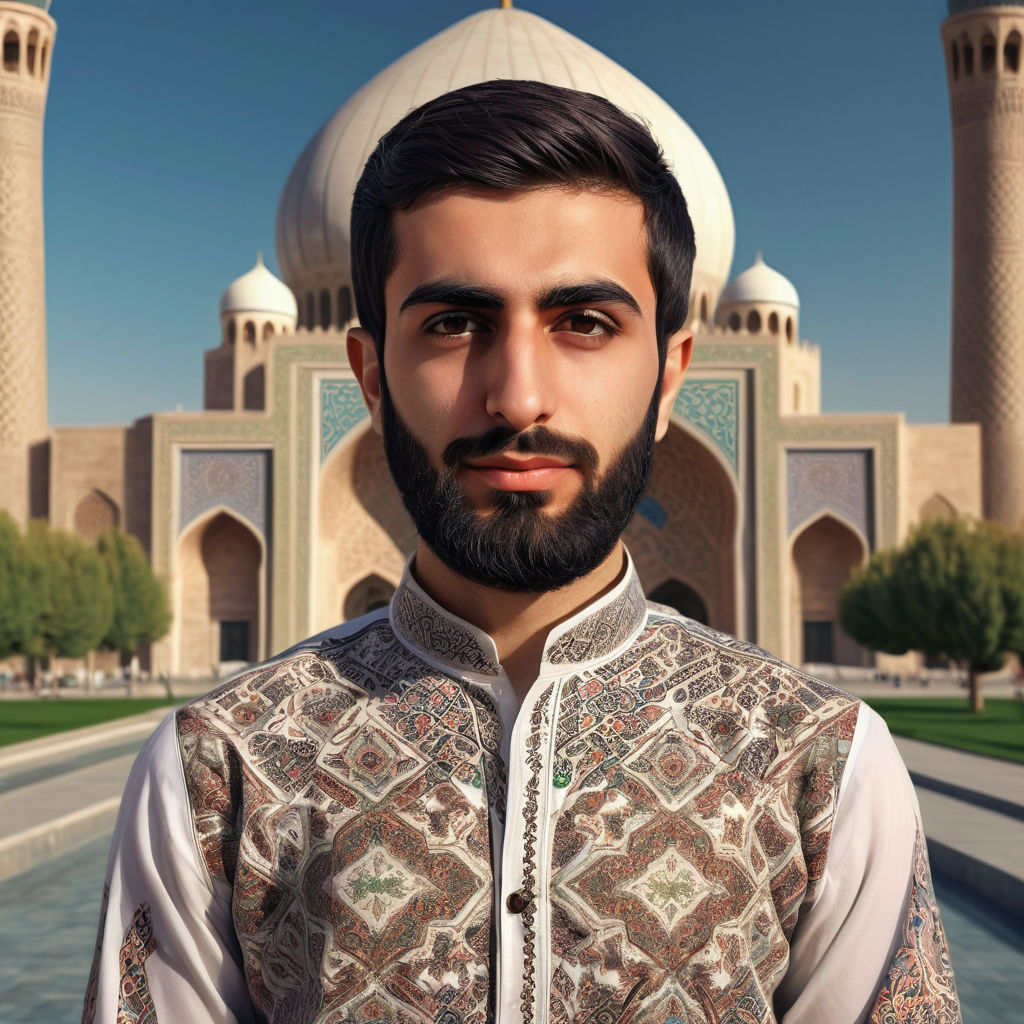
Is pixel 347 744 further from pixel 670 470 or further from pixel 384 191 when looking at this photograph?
pixel 670 470

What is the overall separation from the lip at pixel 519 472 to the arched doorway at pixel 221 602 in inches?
468

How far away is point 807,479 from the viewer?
38.7 ft

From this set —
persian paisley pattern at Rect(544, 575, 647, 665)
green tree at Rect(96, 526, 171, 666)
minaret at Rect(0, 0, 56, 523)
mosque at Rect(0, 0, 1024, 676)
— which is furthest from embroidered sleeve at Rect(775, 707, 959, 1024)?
minaret at Rect(0, 0, 56, 523)

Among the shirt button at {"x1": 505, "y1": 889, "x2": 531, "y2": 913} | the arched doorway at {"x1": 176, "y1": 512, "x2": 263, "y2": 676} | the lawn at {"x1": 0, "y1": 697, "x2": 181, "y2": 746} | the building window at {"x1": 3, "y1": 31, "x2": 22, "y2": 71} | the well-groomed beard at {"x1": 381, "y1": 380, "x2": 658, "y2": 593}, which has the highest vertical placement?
the building window at {"x1": 3, "y1": 31, "x2": 22, "y2": 71}

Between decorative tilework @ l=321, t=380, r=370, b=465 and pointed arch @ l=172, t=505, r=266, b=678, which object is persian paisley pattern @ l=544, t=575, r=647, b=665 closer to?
decorative tilework @ l=321, t=380, r=370, b=465

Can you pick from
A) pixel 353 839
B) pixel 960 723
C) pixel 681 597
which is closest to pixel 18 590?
pixel 960 723

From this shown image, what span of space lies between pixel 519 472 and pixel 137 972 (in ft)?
1.10

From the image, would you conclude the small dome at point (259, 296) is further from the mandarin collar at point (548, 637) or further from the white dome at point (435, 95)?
the mandarin collar at point (548, 637)

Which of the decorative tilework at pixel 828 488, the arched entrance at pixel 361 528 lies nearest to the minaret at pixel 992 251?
the decorative tilework at pixel 828 488

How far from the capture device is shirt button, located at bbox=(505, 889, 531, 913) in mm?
661

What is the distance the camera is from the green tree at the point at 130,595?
10.7 m

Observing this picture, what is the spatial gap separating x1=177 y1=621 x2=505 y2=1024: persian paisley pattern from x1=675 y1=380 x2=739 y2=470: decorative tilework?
11.0 metres

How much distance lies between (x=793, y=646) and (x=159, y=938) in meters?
12.1

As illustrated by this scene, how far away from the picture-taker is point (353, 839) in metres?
0.68
